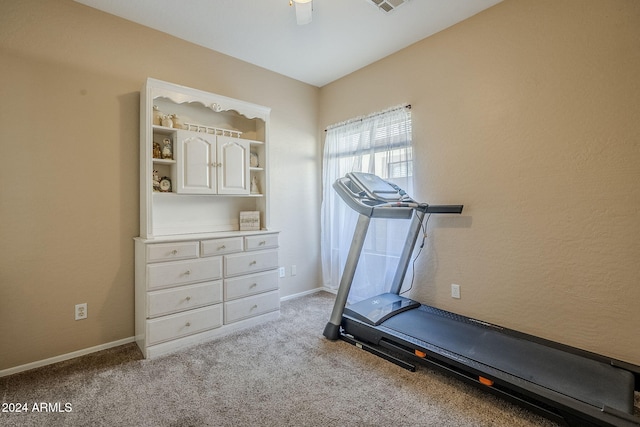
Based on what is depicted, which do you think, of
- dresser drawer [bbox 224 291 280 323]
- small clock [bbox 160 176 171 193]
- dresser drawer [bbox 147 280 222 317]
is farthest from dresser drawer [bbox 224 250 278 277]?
small clock [bbox 160 176 171 193]

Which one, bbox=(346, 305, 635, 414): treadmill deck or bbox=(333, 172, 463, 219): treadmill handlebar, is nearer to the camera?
bbox=(346, 305, 635, 414): treadmill deck

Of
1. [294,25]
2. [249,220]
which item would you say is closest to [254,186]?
[249,220]

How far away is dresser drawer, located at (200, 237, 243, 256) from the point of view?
2.59 metres

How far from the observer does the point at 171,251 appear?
242 centimetres

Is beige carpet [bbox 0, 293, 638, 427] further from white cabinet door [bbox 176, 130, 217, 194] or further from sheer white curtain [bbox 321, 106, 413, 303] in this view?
white cabinet door [bbox 176, 130, 217, 194]

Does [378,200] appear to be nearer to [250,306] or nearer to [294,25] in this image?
[250,306]

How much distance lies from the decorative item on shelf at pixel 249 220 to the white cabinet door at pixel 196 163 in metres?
0.45

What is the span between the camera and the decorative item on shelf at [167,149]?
2.66 meters

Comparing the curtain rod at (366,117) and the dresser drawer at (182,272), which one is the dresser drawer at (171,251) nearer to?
the dresser drawer at (182,272)

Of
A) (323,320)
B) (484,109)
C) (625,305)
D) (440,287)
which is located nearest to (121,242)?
(323,320)

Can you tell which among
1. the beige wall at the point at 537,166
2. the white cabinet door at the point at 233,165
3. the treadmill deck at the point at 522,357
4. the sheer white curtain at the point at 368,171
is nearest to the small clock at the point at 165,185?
the white cabinet door at the point at 233,165

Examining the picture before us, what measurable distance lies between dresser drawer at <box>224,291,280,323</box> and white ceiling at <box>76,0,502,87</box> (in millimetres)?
2538

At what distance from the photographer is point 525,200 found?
2.31 meters

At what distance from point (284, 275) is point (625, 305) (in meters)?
3.01
